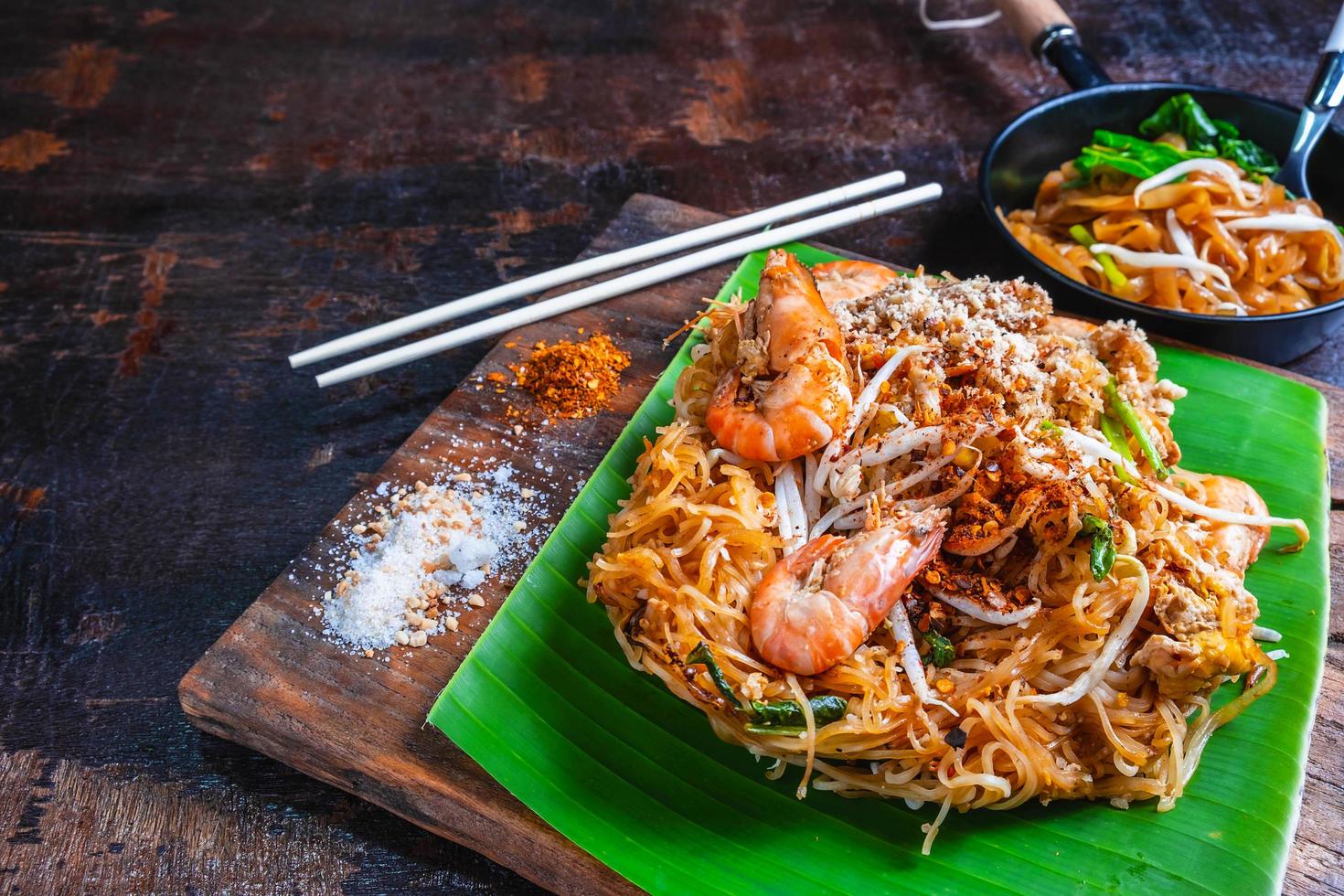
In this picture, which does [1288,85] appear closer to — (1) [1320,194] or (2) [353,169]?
(1) [1320,194]

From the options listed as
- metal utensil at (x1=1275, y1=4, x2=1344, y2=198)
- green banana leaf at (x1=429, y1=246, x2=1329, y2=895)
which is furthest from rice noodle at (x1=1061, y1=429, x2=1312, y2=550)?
metal utensil at (x1=1275, y1=4, x2=1344, y2=198)

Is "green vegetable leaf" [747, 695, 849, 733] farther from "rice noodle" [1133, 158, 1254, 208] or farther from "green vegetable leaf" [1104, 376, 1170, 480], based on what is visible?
"rice noodle" [1133, 158, 1254, 208]

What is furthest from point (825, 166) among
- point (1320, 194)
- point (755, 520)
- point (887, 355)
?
point (755, 520)

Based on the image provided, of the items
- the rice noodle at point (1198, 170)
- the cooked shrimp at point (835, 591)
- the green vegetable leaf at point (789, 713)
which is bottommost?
the green vegetable leaf at point (789, 713)

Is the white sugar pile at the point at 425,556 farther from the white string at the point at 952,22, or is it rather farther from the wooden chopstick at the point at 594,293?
the white string at the point at 952,22

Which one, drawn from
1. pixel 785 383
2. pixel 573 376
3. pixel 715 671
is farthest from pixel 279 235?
pixel 715 671

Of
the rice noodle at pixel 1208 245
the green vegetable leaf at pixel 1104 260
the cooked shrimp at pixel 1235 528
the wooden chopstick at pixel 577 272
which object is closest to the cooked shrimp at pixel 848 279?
the wooden chopstick at pixel 577 272
